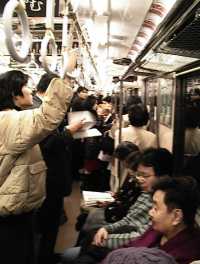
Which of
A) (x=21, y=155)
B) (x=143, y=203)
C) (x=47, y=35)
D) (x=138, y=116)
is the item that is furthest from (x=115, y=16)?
(x=21, y=155)

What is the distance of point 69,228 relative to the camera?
5051 mm

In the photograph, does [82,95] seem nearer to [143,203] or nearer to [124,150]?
[124,150]

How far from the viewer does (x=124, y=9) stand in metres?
7.66

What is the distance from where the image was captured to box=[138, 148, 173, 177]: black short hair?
2.82 m

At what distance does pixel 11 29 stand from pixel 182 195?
1.15 metres

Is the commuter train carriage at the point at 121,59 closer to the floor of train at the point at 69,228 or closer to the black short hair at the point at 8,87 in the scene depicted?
the floor of train at the point at 69,228

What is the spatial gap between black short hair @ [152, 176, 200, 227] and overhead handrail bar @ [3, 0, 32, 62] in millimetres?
983

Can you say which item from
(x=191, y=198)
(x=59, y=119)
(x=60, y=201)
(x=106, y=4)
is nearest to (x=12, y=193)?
(x=59, y=119)

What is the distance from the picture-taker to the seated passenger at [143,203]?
2742 mm

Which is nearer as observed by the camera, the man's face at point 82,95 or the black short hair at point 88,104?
the black short hair at point 88,104

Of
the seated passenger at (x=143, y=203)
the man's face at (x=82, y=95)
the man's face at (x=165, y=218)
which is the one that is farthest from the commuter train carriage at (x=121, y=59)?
the man's face at (x=165, y=218)

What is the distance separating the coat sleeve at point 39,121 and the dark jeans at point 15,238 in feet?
1.59

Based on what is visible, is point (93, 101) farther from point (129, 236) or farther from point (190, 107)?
point (129, 236)

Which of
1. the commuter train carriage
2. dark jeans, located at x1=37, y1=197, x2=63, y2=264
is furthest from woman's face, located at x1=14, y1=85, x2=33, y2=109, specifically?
dark jeans, located at x1=37, y1=197, x2=63, y2=264
